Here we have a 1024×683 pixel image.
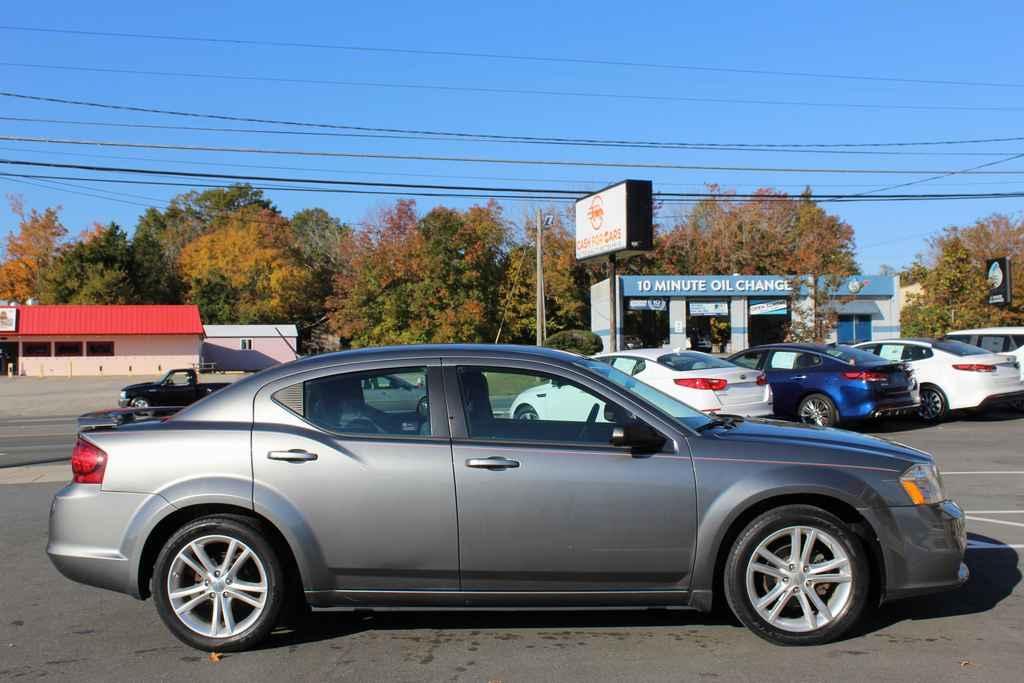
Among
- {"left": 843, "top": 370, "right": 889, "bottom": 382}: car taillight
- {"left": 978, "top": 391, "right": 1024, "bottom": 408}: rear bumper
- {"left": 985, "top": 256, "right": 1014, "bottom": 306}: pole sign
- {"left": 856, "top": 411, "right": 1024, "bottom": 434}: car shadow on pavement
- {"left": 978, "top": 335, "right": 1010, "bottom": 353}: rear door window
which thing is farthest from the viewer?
{"left": 985, "top": 256, "right": 1014, "bottom": 306}: pole sign

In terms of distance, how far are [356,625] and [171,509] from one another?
132 centimetres

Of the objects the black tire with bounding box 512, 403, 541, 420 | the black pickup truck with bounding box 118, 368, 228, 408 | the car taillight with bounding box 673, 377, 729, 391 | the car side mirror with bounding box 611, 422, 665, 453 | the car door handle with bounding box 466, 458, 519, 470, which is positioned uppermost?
the black tire with bounding box 512, 403, 541, 420

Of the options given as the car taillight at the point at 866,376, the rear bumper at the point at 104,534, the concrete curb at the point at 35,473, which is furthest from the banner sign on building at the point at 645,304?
the rear bumper at the point at 104,534

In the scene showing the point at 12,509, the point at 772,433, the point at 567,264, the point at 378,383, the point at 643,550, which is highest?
the point at 567,264

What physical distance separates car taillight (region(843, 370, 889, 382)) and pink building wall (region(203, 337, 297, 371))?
57455mm

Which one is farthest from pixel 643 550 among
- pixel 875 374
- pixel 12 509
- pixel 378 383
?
pixel 875 374

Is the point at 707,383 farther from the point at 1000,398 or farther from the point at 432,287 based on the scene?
the point at 432,287

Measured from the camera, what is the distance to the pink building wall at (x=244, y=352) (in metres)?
67.5

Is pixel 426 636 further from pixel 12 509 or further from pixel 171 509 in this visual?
pixel 12 509

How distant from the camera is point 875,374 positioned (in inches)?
565

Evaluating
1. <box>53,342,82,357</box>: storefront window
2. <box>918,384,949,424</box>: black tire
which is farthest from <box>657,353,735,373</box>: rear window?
<box>53,342,82,357</box>: storefront window

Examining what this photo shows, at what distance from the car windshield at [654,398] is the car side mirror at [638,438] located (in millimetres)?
242

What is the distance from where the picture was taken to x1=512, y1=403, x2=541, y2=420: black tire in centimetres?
496

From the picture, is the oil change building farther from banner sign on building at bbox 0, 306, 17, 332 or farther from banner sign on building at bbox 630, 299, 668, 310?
banner sign on building at bbox 0, 306, 17, 332
